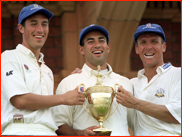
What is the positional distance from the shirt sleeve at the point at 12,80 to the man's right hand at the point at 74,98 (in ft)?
A: 1.22

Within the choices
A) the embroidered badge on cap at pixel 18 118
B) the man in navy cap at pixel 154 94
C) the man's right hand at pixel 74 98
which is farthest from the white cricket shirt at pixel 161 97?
the embroidered badge on cap at pixel 18 118

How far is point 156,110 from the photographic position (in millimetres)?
4504

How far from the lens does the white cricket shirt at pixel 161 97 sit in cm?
455

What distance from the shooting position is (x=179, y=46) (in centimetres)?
859

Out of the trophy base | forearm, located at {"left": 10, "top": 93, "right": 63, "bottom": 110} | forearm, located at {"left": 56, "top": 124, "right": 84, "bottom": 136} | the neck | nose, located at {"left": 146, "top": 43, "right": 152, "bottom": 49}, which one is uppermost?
nose, located at {"left": 146, "top": 43, "right": 152, "bottom": 49}

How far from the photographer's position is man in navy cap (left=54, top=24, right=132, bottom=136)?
4.62m

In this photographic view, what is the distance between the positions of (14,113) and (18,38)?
149 inches

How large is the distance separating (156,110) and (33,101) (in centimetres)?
119

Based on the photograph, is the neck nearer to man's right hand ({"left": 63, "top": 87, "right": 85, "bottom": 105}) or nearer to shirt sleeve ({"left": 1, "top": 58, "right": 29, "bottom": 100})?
man's right hand ({"left": 63, "top": 87, "right": 85, "bottom": 105})

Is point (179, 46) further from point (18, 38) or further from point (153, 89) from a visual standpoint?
point (153, 89)

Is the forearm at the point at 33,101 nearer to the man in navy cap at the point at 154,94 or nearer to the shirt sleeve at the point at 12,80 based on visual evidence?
the shirt sleeve at the point at 12,80

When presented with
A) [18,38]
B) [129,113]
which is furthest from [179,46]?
[129,113]

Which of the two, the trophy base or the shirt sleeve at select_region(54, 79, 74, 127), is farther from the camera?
the shirt sleeve at select_region(54, 79, 74, 127)

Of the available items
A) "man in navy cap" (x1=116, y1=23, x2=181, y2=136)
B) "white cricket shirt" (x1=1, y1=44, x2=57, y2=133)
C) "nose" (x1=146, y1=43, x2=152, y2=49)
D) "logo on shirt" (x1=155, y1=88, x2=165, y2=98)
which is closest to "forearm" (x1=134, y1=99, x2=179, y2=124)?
"man in navy cap" (x1=116, y1=23, x2=181, y2=136)
